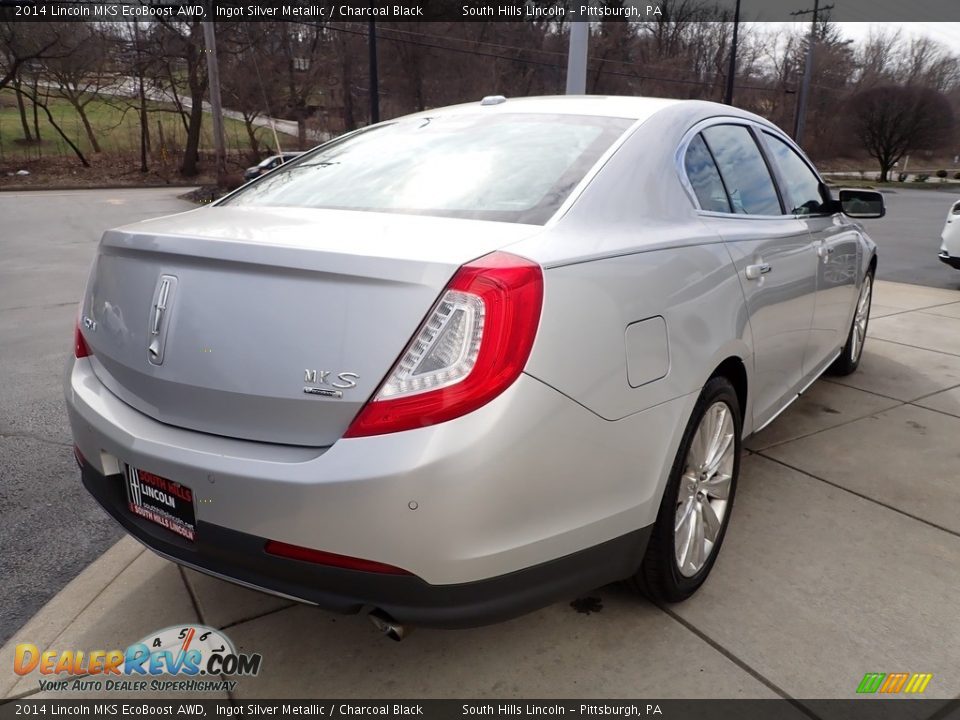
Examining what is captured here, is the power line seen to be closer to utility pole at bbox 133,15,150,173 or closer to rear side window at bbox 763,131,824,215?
utility pole at bbox 133,15,150,173

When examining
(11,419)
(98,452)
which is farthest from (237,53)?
(98,452)

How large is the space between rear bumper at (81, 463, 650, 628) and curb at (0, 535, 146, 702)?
721mm

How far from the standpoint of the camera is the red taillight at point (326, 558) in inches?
67.4

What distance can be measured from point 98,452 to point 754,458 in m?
2.94

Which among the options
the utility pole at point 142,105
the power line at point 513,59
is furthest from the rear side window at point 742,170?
the power line at point 513,59

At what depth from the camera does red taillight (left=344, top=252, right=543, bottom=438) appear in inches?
64.5

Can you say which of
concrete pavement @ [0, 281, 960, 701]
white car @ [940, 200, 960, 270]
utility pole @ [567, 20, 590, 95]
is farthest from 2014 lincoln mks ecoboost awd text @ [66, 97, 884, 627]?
white car @ [940, 200, 960, 270]

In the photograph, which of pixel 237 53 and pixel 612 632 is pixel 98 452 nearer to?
pixel 612 632

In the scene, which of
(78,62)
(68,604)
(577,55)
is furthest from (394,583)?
(78,62)

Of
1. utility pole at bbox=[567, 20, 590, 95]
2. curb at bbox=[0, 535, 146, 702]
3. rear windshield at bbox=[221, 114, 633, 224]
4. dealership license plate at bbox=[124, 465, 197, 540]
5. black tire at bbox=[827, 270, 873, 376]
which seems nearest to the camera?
dealership license plate at bbox=[124, 465, 197, 540]

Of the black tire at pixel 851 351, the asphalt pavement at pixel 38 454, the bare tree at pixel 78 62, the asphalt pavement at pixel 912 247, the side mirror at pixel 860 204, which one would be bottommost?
the asphalt pavement at pixel 912 247

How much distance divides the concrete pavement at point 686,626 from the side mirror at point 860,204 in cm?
162

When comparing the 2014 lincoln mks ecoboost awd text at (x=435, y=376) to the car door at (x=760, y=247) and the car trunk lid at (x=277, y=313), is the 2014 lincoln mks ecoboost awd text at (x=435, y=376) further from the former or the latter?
the car door at (x=760, y=247)

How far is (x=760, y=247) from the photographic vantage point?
9.27 feet
